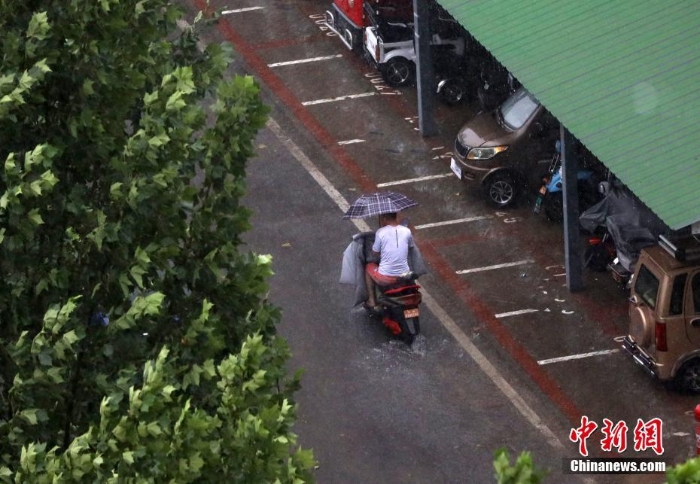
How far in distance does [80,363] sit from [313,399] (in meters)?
8.73

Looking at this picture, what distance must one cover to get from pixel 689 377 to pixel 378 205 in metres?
4.56

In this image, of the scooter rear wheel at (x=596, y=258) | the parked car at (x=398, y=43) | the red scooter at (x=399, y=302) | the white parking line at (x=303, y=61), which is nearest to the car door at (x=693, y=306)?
the scooter rear wheel at (x=596, y=258)

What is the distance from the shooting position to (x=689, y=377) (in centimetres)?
1669

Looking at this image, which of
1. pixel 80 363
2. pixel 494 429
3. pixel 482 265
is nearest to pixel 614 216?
pixel 482 265

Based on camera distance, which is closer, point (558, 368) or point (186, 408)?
point (186, 408)

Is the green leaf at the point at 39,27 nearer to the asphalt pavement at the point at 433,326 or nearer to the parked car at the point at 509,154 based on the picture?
the asphalt pavement at the point at 433,326

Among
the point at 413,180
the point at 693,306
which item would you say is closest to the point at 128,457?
the point at 693,306

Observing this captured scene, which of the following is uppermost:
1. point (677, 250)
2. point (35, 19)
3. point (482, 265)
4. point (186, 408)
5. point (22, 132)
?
point (35, 19)

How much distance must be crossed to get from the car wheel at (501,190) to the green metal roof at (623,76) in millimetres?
2608

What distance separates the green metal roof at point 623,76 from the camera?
1602 cm

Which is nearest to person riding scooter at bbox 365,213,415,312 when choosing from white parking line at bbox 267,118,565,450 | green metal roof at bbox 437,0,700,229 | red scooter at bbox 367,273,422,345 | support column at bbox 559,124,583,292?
red scooter at bbox 367,273,422,345

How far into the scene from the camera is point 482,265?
19.8 metres

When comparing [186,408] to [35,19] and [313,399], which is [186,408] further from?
[313,399]

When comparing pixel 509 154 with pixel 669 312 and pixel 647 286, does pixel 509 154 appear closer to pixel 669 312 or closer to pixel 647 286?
pixel 647 286
